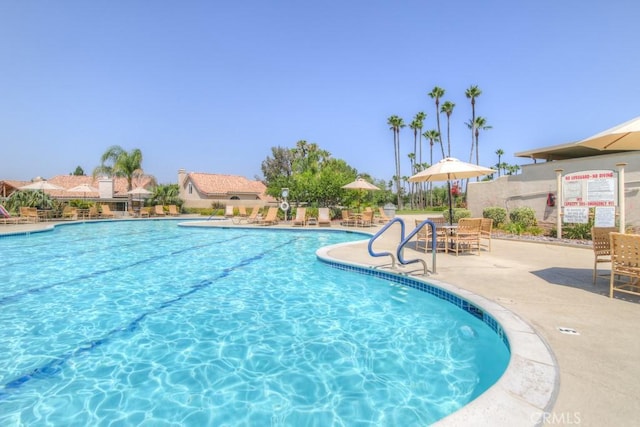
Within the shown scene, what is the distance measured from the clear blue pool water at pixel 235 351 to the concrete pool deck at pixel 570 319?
588 mm

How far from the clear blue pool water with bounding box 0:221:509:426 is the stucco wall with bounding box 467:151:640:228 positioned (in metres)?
9.72

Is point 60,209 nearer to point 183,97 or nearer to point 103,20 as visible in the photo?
point 183,97

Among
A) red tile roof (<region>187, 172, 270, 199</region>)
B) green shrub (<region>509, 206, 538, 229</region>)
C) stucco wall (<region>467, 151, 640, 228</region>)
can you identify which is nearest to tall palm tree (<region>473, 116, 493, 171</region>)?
red tile roof (<region>187, 172, 270, 199</region>)

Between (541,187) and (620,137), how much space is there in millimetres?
8521

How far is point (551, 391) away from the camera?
7.25ft

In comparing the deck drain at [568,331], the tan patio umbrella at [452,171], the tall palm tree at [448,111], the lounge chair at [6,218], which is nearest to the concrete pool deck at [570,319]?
the deck drain at [568,331]

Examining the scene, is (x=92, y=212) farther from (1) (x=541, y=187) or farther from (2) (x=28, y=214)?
(1) (x=541, y=187)

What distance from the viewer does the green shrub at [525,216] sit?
12.4m

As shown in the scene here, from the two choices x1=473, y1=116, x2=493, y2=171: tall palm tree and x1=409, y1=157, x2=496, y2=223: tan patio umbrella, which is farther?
x1=473, y1=116, x2=493, y2=171: tall palm tree

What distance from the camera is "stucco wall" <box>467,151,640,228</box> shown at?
409 inches

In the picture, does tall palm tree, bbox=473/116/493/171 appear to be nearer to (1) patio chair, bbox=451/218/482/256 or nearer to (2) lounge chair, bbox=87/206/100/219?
(1) patio chair, bbox=451/218/482/256

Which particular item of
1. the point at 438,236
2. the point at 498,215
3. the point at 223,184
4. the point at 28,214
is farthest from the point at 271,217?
the point at 223,184

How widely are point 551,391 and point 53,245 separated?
15.6 m

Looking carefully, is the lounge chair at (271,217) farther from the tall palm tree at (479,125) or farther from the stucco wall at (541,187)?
the tall palm tree at (479,125)
